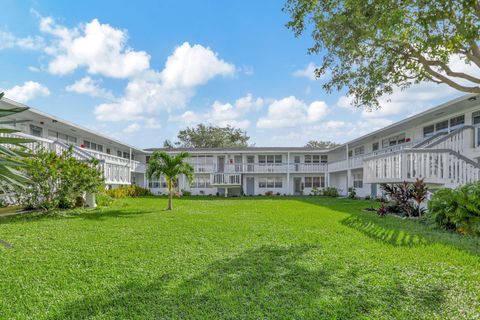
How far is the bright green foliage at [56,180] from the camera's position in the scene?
9891 mm

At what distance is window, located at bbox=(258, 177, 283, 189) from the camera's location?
99.0 ft

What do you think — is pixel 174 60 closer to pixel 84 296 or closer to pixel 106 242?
pixel 106 242

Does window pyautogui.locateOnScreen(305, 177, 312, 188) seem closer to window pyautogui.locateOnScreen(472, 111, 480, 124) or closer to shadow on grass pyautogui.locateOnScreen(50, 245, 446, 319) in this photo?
window pyautogui.locateOnScreen(472, 111, 480, 124)

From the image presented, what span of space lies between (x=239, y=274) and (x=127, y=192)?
67.6 feet

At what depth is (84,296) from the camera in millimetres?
3574

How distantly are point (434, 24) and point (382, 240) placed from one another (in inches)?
188

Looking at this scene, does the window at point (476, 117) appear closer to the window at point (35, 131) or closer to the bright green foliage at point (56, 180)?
the bright green foliage at point (56, 180)

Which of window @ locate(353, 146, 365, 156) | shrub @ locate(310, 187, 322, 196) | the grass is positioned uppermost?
window @ locate(353, 146, 365, 156)

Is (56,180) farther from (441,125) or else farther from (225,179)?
(441,125)

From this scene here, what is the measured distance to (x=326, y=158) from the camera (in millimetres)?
31547

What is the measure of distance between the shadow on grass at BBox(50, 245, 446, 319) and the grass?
0.01 m

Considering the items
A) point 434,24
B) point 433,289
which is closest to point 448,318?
point 433,289

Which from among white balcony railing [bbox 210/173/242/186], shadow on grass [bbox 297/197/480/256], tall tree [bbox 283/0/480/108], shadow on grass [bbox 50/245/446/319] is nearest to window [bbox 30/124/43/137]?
white balcony railing [bbox 210/173/242/186]

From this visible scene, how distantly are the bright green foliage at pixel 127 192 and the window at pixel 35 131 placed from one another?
533cm
